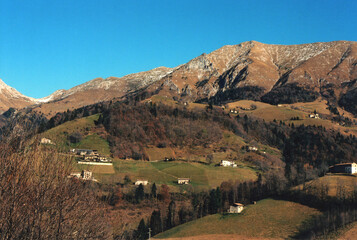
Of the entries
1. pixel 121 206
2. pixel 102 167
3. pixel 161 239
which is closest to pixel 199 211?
pixel 121 206

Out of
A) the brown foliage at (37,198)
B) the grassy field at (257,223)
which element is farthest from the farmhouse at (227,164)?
the brown foliage at (37,198)

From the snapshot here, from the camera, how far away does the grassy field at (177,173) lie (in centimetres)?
14938

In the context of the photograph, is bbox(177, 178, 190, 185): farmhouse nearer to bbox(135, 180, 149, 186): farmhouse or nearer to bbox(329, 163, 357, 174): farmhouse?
bbox(135, 180, 149, 186): farmhouse

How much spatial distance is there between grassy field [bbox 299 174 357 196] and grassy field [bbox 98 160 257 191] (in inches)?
1718

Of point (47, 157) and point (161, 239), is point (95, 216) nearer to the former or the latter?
point (47, 157)

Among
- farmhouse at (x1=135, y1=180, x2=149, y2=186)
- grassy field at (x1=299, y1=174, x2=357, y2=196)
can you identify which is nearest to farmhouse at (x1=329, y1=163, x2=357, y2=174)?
grassy field at (x1=299, y1=174, x2=357, y2=196)

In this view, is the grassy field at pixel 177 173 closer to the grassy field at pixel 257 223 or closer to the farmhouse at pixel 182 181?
the farmhouse at pixel 182 181

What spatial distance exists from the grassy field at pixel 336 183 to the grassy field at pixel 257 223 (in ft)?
39.0

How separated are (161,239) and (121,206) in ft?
133

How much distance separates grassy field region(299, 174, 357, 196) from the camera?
350 feet

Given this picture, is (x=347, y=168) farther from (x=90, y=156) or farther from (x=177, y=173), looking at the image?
(x=90, y=156)

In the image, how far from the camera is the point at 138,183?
14438 cm

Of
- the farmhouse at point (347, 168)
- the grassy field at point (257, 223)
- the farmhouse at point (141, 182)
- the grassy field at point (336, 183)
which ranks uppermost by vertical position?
the farmhouse at point (347, 168)

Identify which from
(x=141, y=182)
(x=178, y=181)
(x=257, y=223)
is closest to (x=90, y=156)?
(x=141, y=182)
